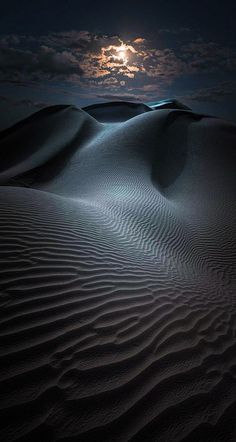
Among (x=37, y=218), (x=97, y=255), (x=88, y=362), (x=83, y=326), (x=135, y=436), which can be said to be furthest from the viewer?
(x=37, y=218)

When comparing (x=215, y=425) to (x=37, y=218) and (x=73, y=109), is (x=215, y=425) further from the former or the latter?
(x=73, y=109)

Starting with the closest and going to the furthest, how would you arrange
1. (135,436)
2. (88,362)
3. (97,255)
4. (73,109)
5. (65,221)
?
(135,436)
(88,362)
(97,255)
(65,221)
(73,109)

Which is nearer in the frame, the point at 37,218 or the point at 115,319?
the point at 115,319

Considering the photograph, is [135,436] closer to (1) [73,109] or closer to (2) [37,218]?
(2) [37,218]

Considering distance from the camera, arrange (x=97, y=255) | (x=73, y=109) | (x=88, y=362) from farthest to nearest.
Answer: (x=73, y=109) → (x=97, y=255) → (x=88, y=362)

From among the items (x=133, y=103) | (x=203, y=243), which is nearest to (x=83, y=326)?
(x=203, y=243)

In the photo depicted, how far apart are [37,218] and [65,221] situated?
1.78 feet

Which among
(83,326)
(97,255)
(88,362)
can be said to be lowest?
(88,362)

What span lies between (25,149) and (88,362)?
19057mm

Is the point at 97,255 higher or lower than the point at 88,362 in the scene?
higher

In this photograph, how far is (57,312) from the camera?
2414 mm

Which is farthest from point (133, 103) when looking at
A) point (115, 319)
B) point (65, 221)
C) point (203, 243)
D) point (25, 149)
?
point (115, 319)

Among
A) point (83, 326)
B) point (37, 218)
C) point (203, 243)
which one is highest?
point (203, 243)

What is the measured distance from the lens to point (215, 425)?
1880mm
